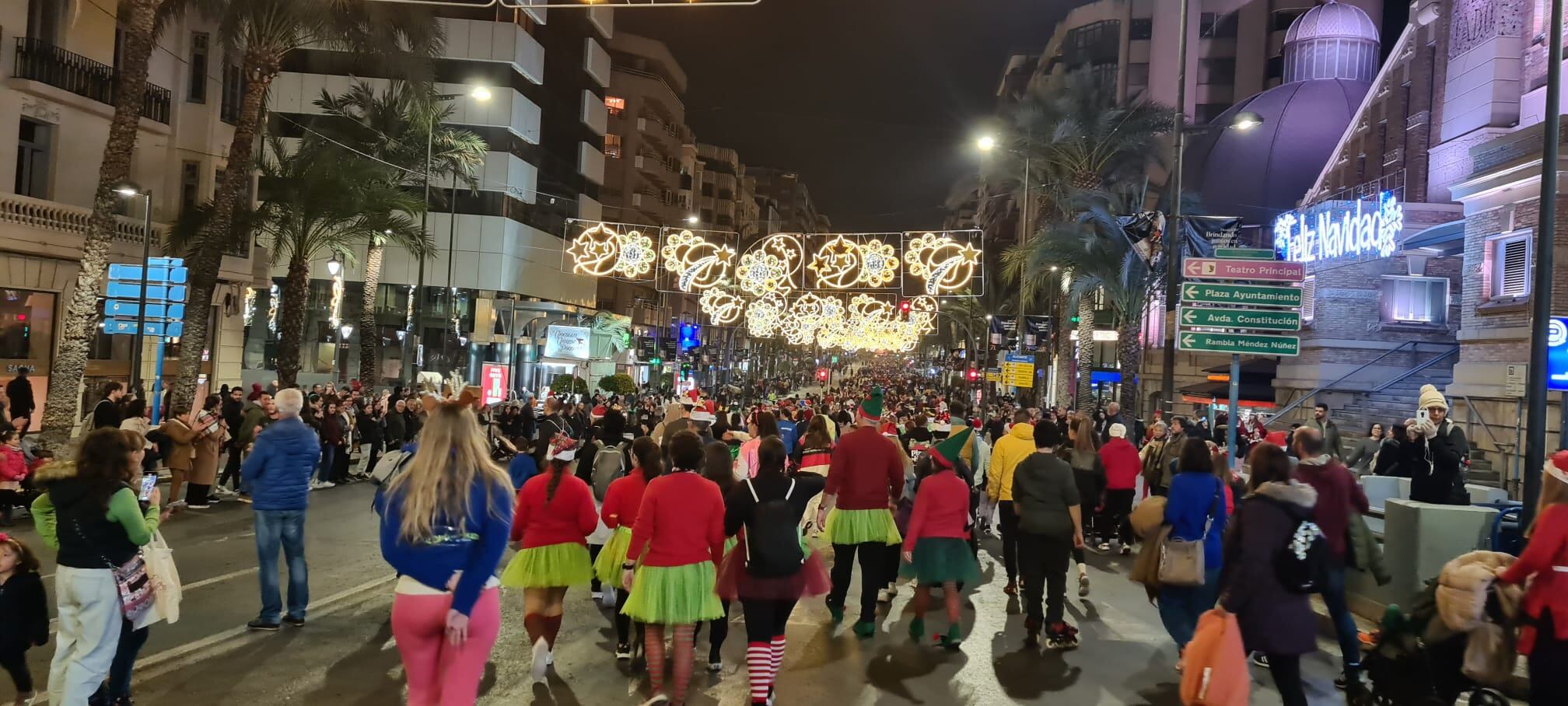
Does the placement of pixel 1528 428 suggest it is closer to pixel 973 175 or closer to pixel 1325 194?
pixel 1325 194

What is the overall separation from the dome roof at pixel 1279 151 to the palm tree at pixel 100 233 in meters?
38.2

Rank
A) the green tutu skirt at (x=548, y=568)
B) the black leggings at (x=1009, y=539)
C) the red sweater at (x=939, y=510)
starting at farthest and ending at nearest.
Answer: the black leggings at (x=1009, y=539)
the red sweater at (x=939, y=510)
the green tutu skirt at (x=548, y=568)

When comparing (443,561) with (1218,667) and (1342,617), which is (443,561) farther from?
(1342,617)

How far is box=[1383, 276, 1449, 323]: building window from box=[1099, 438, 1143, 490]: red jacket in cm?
1758

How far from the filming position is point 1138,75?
236ft

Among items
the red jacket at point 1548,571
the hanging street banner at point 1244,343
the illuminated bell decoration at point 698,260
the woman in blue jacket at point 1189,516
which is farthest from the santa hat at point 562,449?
the illuminated bell decoration at point 698,260

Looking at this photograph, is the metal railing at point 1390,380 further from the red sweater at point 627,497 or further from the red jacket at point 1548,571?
the red sweater at point 627,497

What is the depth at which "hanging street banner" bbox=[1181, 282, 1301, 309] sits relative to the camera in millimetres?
13359

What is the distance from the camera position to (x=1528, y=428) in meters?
10.3

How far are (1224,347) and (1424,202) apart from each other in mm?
16306

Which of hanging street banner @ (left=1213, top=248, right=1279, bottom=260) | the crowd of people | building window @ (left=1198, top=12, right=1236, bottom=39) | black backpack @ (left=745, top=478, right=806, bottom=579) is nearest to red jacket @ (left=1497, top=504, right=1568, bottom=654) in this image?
the crowd of people

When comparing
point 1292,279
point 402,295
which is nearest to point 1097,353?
point 402,295

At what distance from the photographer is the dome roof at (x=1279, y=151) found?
148ft

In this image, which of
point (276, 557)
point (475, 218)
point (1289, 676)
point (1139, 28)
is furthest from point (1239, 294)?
point (1139, 28)
